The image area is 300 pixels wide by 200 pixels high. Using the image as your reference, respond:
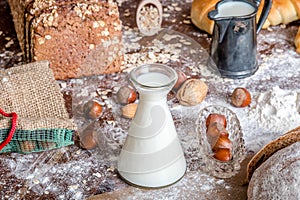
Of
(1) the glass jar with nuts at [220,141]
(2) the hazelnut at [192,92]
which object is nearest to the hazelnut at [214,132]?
(1) the glass jar with nuts at [220,141]

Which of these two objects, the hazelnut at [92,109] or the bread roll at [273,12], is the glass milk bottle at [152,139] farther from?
the bread roll at [273,12]

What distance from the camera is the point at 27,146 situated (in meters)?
1.42

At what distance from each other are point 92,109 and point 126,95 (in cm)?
10

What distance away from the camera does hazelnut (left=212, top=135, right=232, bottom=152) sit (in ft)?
4.40

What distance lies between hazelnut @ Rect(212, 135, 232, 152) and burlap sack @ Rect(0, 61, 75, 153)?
0.35m

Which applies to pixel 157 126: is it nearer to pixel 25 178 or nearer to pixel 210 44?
pixel 25 178

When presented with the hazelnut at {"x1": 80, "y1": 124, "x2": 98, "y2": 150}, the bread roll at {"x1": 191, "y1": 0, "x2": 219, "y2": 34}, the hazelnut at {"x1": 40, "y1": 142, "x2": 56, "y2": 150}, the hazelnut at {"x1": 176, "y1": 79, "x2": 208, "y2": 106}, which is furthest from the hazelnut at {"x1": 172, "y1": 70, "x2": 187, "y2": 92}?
the bread roll at {"x1": 191, "y1": 0, "x2": 219, "y2": 34}

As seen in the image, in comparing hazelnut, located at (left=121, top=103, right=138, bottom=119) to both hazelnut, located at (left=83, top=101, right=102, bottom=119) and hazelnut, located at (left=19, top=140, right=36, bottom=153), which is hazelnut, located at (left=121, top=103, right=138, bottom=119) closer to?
hazelnut, located at (left=83, top=101, right=102, bottom=119)

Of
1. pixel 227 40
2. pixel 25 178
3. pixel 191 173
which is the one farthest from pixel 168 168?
pixel 227 40

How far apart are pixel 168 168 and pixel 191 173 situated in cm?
7

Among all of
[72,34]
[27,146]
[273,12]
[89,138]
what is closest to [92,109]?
[89,138]

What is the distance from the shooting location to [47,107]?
1.50 meters

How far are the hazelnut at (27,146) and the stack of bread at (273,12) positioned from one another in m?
0.71

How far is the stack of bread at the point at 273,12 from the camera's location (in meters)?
1.86
